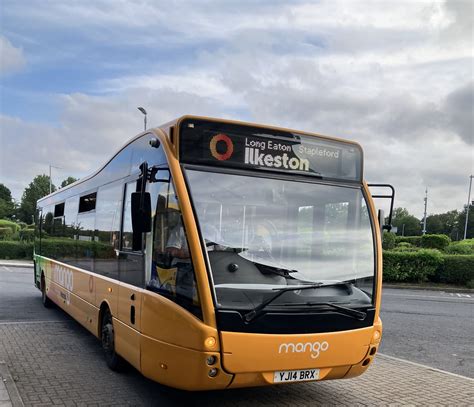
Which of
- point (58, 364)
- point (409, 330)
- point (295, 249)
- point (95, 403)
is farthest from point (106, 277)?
point (409, 330)

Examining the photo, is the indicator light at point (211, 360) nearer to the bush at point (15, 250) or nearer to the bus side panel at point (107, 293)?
the bus side panel at point (107, 293)

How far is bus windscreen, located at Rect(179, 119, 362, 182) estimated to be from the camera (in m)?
4.95

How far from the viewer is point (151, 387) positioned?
232 inches

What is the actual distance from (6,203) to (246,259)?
12231 cm

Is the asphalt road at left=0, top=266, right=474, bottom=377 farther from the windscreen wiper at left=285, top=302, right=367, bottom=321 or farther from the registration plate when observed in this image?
the registration plate

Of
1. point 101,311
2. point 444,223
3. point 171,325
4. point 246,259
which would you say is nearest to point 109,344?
point 101,311

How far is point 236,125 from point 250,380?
252 cm

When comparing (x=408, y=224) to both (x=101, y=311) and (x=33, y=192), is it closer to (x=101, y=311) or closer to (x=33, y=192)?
(x=33, y=192)

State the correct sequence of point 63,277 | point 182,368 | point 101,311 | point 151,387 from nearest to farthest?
point 182,368, point 151,387, point 101,311, point 63,277

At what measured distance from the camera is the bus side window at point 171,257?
4488mm

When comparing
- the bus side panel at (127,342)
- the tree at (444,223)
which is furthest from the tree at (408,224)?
the bus side panel at (127,342)

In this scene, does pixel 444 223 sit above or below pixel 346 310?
above

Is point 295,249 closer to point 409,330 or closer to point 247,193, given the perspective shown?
point 247,193

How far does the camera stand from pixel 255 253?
4895 mm
